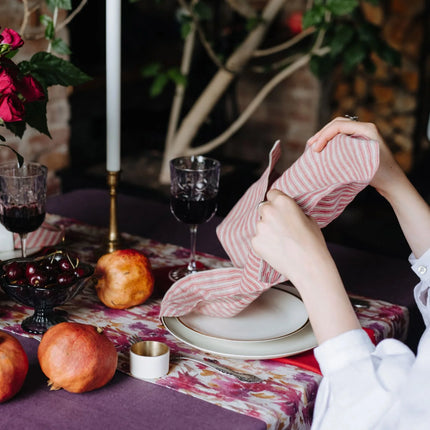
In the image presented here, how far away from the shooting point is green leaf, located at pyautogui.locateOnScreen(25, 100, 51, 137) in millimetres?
1055

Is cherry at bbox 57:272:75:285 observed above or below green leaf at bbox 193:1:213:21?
below

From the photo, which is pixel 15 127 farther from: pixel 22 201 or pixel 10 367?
pixel 10 367

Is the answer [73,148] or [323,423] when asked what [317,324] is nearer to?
[323,423]

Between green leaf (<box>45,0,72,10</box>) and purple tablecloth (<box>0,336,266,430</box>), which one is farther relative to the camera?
green leaf (<box>45,0,72,10</box>)

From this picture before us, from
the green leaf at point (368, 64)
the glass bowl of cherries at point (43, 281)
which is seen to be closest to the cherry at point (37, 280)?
the glass bowl of cherries at point (43, 281)

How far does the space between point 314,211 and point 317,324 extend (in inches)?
7.6

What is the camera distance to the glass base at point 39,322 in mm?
979

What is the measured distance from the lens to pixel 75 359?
804 millimetres

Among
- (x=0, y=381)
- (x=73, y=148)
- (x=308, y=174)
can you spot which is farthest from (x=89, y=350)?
(x=73, y=148)

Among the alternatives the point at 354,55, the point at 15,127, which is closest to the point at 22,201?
the point at 15,127

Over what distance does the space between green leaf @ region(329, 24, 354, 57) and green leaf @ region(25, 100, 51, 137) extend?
152 cm

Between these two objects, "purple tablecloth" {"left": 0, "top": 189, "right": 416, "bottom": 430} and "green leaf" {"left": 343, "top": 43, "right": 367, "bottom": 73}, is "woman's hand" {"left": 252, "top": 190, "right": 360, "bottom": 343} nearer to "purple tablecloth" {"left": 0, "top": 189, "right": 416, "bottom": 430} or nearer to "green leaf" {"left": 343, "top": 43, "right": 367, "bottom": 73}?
"purple tablecloth" {"left": 0, "top": 189, "right": 416, "bottom": 430}

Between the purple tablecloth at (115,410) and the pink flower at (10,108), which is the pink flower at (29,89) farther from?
the purple tablecloth at (115,410)

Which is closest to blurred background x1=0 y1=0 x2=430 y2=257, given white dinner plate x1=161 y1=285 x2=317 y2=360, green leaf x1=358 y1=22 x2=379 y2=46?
green leaf x1=358 y1=22 x2=379 y2=46
